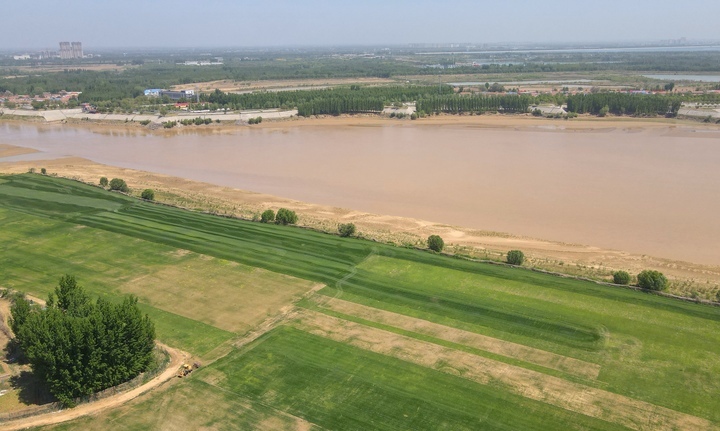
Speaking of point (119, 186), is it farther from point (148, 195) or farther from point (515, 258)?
point (515, 258)

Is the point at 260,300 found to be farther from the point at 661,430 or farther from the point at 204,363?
the point at 661,430

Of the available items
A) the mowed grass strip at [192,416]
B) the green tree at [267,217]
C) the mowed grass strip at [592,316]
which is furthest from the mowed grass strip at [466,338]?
the green tree at [267,217]

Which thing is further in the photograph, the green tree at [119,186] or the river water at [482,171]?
the green tree at [119,186]

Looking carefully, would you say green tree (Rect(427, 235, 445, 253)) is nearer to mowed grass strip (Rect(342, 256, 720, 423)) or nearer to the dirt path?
mowed grass strip (Rect(342, 256, 720, 423))

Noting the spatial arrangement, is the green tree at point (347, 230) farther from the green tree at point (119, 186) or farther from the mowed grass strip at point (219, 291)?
the green tree at point (119, 186)

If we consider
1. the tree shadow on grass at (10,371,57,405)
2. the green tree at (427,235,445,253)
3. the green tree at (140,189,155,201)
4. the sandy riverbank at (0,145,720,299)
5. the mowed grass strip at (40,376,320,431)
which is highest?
the green tree at (140,189,155,201)

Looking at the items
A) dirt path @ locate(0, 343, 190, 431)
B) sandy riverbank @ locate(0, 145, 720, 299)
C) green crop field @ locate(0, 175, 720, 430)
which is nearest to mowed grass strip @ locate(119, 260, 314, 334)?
green crop field @ locate(0, 175, 720, 430)

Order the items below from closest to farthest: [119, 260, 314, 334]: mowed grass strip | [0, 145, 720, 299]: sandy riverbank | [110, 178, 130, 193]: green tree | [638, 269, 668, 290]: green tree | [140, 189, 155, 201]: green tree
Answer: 1. [119, 260, 314, 334]: mowed grass strip
2. [638, 269, 668, 290]: green tree
3. [0, 145, 720, 299]: sandy riverbank
4. [140, 189, 155, 201]: green tree
5. [110, 178, 130, 193]: green tree

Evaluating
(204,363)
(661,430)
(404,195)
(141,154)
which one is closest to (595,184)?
(404,195)
